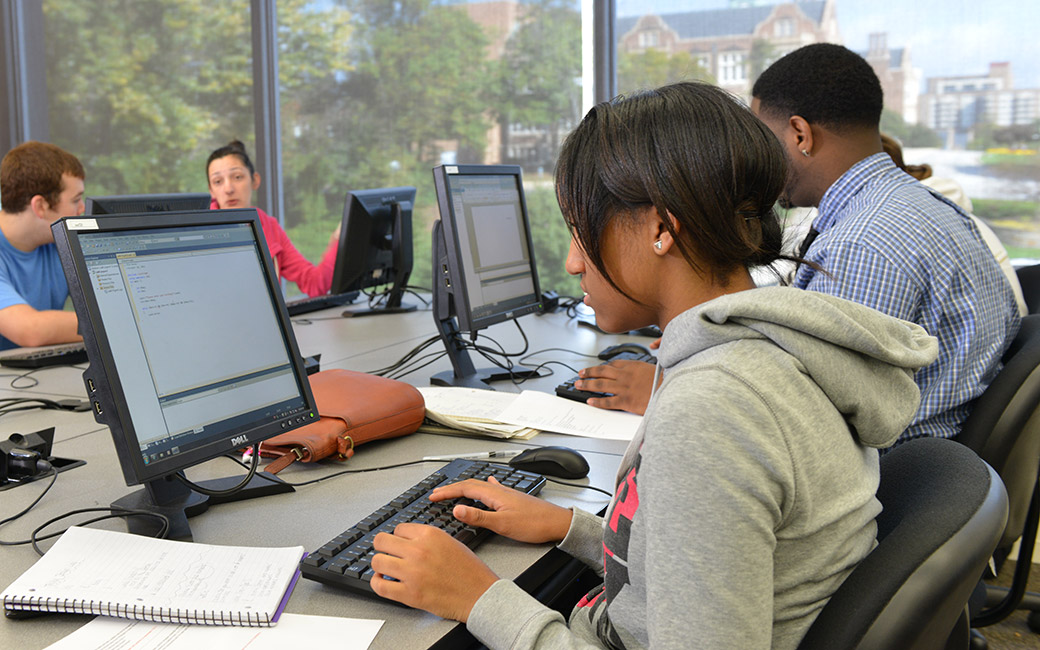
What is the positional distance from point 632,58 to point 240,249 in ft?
10.9

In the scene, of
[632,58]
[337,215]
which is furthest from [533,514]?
[337,215]

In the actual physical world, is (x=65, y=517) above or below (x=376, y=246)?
below

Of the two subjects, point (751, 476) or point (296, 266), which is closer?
point (751, 476)

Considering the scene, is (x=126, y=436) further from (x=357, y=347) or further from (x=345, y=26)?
(x=345, y=26)

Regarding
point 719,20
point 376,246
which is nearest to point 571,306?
point 376,246

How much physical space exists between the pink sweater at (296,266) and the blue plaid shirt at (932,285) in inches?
91.4

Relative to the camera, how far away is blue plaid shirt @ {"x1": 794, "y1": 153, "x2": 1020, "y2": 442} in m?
1.49

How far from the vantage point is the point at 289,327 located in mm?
1238

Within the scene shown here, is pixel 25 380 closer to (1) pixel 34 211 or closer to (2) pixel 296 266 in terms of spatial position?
(1) pixel 34 211

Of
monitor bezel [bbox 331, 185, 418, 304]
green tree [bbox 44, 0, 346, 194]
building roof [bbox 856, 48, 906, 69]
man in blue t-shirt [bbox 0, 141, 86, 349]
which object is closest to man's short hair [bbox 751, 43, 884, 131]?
monitor bezel [bbox 331, 185, 418, 304]

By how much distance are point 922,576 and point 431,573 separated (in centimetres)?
47

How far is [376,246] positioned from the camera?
317 cm

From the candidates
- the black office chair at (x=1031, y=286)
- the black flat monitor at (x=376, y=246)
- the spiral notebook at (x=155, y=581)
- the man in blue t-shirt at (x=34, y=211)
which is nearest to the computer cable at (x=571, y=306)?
the black flat monitor at (x=376, y=246)

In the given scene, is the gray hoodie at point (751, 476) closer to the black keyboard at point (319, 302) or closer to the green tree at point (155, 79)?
the black keyboard at point (319, 302)
